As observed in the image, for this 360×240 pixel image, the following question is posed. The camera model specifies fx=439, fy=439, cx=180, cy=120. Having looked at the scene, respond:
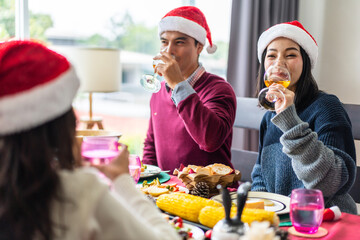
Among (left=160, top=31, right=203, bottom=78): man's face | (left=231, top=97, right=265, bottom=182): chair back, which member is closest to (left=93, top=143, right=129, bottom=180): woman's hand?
(left=160, top=31, right=203, bottom=78): man's face

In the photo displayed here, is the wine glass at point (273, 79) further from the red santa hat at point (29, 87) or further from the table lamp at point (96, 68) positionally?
the table lamp at point (96, 68)

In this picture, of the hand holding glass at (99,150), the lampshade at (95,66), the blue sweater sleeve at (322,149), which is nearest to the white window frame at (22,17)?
the lampshade at (95,66)

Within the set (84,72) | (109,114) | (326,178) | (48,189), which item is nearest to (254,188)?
(326,178)

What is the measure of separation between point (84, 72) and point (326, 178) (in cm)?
194

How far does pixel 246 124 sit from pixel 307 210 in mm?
1535

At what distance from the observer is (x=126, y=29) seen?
3.84 m

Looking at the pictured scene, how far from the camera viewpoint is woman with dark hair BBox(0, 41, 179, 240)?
733mm

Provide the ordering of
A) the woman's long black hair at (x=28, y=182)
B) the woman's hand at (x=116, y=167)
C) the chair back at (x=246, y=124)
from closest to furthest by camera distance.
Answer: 1. the woman's long black hair at (x=28, y=182)
2. the woman's hand at (x=116, y=167)
3. the chair back at (x=246, y=124)

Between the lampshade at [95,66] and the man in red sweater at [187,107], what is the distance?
0.74 meters

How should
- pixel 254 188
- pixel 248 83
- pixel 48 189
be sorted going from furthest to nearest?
pixel 248 83 → pixel 254 188 → pixel 48 189

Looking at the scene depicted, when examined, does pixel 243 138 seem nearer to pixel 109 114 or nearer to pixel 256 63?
pixel 256 63

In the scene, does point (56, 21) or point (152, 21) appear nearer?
point (56, 21)

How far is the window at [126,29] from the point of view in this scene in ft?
11.5

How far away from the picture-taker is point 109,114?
4.51 m
